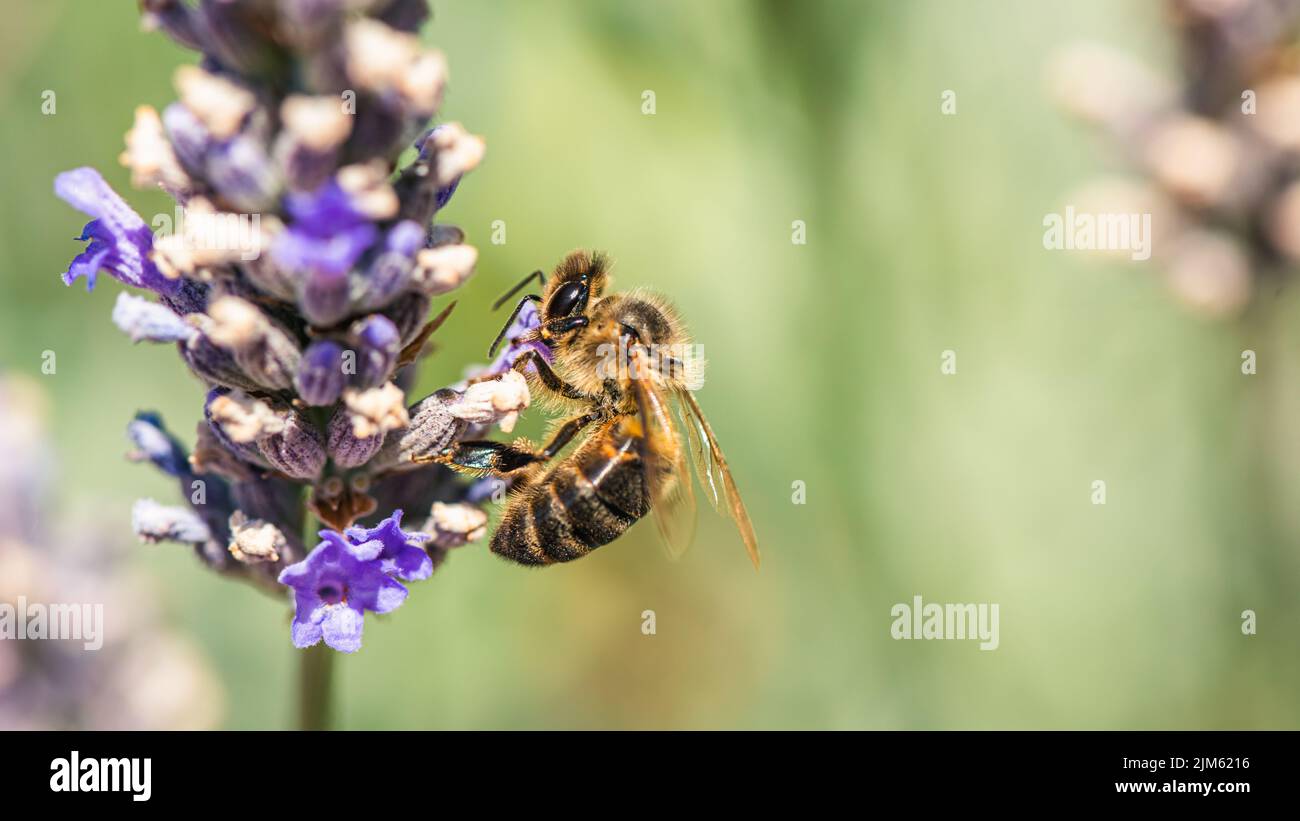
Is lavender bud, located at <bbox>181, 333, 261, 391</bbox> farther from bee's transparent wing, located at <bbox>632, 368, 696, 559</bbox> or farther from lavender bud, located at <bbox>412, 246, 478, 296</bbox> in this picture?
bee's transparent wing, located at <bbox>632, 368, 696, 559</bbox>

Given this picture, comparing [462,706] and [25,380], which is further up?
[25,380]

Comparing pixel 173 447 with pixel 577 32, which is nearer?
pixel 173 447

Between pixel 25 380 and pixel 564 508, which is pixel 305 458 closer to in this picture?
pixel 564 508

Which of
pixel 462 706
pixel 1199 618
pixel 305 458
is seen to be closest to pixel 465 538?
pixel 305 458

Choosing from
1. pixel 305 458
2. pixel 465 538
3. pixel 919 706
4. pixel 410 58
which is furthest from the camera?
pixel 919 706

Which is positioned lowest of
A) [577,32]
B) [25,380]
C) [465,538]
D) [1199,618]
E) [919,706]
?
[919,706]

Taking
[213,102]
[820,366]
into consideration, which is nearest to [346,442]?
[213,102]
